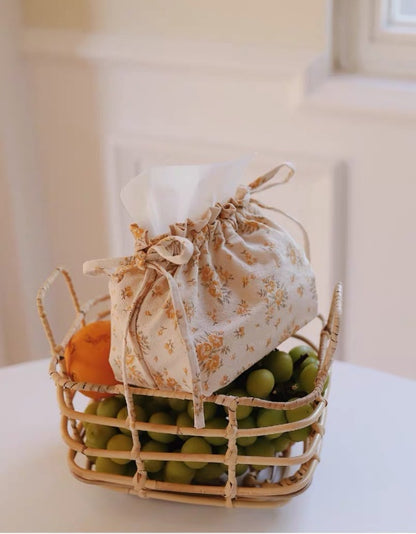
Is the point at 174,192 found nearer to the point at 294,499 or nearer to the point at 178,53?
the point at 294,499

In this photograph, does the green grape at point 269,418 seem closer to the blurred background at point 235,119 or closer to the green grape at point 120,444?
the green grape at point 120,444

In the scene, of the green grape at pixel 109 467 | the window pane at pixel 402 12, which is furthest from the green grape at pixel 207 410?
the window pane at pixel 402 12

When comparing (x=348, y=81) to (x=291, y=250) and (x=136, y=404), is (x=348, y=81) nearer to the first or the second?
(x=291, y=250)

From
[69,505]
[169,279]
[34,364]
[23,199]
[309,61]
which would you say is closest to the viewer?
[169,279]

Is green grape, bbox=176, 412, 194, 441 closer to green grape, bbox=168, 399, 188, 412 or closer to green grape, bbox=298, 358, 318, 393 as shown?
green grape, bbox=168, 399, 188, 412

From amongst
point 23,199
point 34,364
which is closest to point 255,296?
point 34,364
